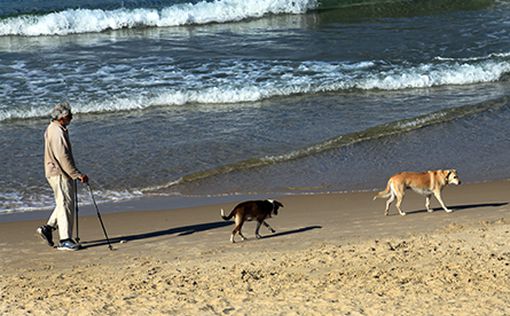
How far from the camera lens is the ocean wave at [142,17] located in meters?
26.0

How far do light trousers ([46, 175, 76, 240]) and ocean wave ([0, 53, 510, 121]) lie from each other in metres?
7.18

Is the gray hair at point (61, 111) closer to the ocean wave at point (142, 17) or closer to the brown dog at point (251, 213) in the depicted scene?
the brown dog at point (251, 213)

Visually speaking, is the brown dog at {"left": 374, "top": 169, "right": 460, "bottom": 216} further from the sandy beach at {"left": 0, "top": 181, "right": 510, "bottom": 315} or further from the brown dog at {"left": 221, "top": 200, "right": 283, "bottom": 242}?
the brown dog at {"left": 221, "top": 200, "right": 283, "bottom": 242}

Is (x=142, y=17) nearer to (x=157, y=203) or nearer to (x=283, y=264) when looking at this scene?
(x=157, y=203)

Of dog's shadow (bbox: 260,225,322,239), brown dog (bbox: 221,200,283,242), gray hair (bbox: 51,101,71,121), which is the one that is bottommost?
dog's shadow (bbox: 260,225,322,239)

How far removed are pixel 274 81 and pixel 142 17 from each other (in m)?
8.14

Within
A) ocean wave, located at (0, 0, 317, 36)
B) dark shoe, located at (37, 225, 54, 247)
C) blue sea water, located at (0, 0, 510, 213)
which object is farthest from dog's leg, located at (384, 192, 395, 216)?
ocean wave, located at (0, 0, 317, 36)

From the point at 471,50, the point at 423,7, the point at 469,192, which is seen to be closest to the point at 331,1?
the point at 423,7

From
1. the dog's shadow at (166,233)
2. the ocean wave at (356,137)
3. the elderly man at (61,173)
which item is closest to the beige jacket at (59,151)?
the elderly man at (61,173)

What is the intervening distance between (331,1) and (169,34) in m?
6.26

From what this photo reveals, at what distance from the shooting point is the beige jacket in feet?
35.0

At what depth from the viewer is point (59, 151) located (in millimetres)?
10695

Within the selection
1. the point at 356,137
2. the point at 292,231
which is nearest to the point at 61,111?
the point at 292,231

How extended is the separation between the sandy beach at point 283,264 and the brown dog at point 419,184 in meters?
0.23
